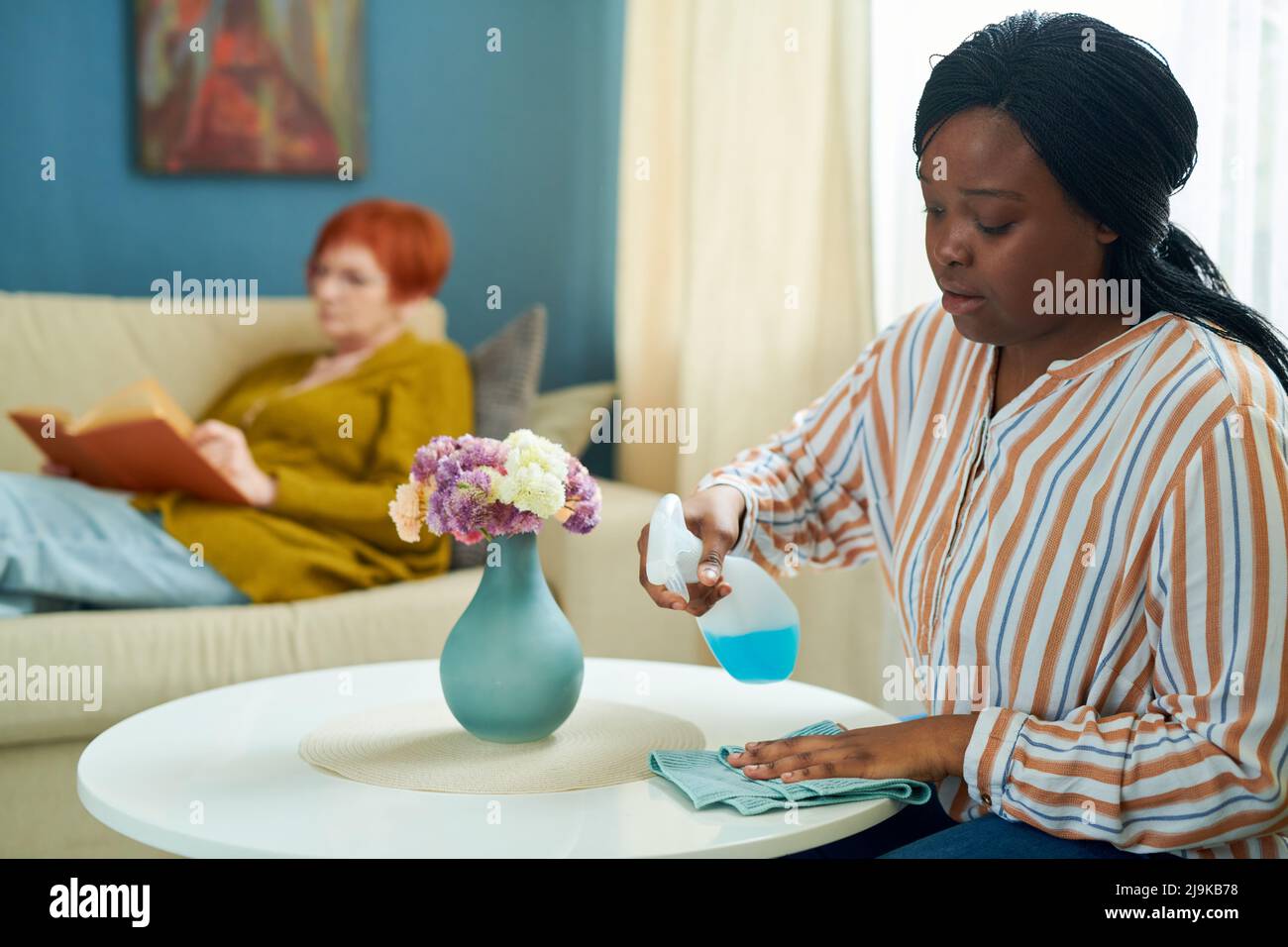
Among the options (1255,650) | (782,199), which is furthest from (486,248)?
(1255,650)

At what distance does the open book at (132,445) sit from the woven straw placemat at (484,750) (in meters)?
0.89

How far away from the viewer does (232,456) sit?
6.84 feet

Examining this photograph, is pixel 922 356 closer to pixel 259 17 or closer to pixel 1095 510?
pixel 1095 510

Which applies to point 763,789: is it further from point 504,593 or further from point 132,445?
point 132,445

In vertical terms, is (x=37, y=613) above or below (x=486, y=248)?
below

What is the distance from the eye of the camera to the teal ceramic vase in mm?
1093

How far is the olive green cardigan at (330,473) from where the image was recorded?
206 cm

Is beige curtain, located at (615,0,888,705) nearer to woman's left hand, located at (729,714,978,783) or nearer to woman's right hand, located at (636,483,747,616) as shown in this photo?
woman's right hand, located at (636,483,747,616)

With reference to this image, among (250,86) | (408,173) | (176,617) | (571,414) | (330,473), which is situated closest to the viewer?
(176,617)

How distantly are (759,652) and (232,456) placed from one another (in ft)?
4.05

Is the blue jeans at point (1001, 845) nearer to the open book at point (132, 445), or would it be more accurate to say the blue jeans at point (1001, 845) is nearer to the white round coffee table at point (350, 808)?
the white round coffee table at point (350, 808)

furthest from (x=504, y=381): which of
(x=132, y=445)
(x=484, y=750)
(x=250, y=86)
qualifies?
(x=484, y=750)
